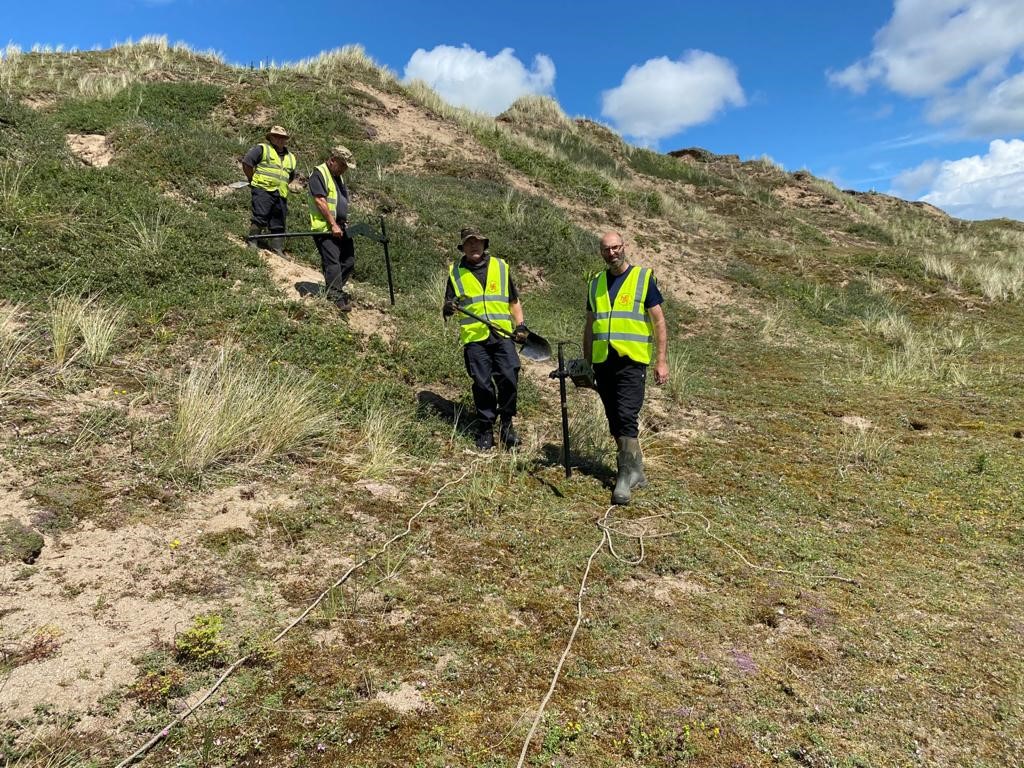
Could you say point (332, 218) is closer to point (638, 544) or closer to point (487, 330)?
point (487, 330)

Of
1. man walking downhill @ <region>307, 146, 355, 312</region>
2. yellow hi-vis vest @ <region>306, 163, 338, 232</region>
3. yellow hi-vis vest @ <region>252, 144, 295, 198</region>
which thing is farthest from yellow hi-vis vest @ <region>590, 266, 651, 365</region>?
yellow hi-vis vest @ <region>252, 144, 295, 198</region>

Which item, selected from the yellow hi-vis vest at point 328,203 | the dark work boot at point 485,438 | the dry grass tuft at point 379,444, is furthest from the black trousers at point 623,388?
the yellow hi-vis vest at point 328,203

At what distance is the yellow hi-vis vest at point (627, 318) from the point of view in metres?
4.32

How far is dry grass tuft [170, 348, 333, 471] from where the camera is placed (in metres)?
3.90

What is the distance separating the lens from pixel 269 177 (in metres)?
7.87

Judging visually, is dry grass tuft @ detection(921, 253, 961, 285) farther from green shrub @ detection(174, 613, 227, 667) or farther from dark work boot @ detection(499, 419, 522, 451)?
green shrub @ detection(174, 613, 227, 667)

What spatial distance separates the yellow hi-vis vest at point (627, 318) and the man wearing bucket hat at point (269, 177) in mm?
5606

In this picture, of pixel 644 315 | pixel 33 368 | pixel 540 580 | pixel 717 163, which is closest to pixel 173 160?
pixel 33 368

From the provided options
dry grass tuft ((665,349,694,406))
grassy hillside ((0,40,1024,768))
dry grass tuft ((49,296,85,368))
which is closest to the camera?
grassy hillside ((0,40,1024,768))

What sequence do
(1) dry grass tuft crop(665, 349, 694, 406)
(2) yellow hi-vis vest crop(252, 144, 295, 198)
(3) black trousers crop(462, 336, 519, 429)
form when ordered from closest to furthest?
1. (3) black trousers crop(462, 336, 519, 429)
2. (1) dry grass tuft crop(665, 349, 694, 406)
3. (2) yellow hi-vis vest crop(252, 144, 295, 198)

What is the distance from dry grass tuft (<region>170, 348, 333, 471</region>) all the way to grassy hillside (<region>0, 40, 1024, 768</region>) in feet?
0.09

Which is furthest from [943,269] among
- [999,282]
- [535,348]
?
[535,348]

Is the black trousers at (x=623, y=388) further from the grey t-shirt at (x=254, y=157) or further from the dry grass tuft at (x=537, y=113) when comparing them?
the dry grass tuft at (x=537, y=113)

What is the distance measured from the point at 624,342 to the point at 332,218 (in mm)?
4086
